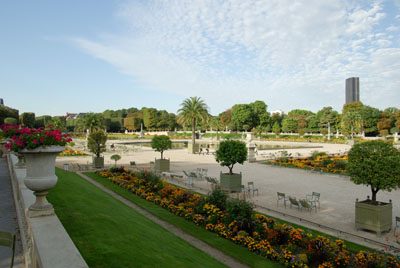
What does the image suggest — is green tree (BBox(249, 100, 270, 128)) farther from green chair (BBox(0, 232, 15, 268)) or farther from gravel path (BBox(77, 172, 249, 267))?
green chair (BBox(0, 232, 15, 268))

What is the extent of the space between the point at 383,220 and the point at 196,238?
6103 millimetres

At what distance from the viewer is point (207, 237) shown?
853 cm

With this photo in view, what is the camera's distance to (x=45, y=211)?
16.5 feet

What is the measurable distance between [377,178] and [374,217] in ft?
4.21

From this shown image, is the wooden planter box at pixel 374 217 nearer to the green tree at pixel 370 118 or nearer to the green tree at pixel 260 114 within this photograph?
the green tree at pixel 370 118

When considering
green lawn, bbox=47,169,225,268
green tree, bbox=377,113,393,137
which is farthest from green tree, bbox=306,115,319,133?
green lawn, bbox=47,169,225,268

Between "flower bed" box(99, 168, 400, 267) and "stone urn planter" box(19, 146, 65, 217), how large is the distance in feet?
17.5

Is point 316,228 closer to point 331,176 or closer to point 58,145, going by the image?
point 58,145

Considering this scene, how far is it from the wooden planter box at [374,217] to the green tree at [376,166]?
618 mm

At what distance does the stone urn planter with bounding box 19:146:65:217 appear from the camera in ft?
15.7

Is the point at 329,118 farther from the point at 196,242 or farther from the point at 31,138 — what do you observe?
the point at 31,138

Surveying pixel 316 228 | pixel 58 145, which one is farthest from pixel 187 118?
pixel 58 145

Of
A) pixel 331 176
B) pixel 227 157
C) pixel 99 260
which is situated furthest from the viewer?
pixel 331 176

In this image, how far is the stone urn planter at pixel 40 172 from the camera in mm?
4793
